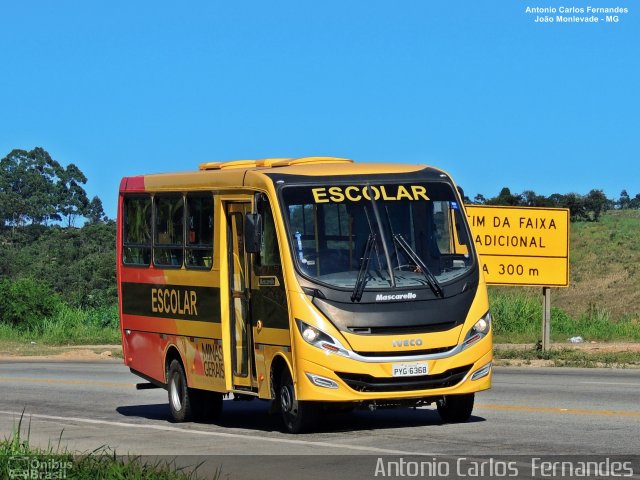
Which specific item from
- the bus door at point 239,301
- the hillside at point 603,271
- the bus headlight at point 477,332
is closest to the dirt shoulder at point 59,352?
the bus door at point 239,301

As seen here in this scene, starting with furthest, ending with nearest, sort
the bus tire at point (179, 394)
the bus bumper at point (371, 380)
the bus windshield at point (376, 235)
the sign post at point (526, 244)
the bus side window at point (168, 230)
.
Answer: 1. the sign post at point (526, 244)
2. the bus side window at point (168, 230)
3. the bus tire at point (179, 394)
4. the bus windshield at point (376, 235)
5. the bus bumper at point (371, 380)

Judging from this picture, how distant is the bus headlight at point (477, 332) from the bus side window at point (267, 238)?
7.27ft

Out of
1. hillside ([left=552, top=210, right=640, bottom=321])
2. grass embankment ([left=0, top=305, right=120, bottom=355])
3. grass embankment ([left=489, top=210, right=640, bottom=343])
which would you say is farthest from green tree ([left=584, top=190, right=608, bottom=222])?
grass embankment ([left=0, top=305, right=120, bottom=355])

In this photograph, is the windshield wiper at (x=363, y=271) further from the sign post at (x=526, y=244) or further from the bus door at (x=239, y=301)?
the sign post at (x=526, y=244)

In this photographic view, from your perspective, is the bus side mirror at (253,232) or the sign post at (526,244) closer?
the bus side mirror at (253,232)

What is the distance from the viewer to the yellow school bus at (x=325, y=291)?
15.2 meters

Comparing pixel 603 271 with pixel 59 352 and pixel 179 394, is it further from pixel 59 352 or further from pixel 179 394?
pixel 179 394

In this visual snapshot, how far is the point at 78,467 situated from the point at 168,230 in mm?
7559

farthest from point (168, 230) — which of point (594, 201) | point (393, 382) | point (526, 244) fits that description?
point (594, 201)

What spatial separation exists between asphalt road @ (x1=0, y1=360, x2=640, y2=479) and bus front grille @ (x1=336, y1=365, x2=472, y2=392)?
0.47 meters

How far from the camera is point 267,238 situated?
16344 millimetres

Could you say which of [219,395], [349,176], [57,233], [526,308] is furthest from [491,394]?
[57,233]

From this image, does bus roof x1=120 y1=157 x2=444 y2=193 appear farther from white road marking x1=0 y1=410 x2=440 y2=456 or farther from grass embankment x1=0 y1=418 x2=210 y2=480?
grass embankment x1=0 y1=418 x2=210 y2=480

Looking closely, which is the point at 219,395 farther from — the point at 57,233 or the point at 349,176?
the point at 57,233
